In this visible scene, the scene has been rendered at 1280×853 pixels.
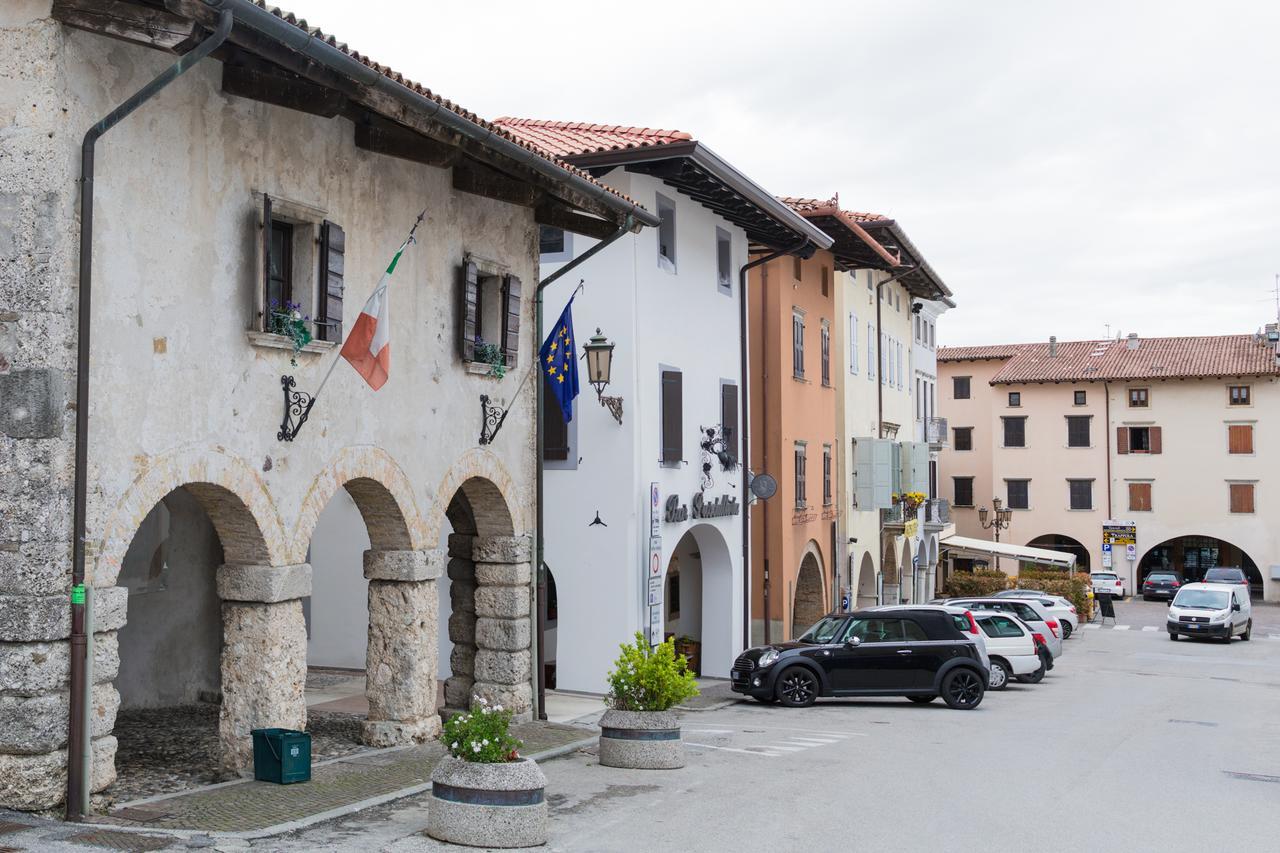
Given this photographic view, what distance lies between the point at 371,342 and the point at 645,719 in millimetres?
4951

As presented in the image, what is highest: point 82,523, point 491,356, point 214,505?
point 491,356

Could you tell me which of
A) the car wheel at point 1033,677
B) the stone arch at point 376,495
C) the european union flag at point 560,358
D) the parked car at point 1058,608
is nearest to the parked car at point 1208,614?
the parked car at point 1058,608

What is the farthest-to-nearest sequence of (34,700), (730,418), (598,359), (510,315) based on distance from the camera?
(730,418) < (598,359) < (510,315) < (34,700)

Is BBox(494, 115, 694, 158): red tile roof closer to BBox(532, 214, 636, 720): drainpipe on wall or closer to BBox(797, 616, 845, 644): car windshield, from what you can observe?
BBox(532, 214, 636, 720): drainpipe on wall

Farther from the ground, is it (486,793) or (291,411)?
(291,411)

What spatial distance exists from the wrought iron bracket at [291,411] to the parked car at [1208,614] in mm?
33280

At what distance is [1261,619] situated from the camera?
48.0 meters

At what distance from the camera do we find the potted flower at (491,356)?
15.6 metres

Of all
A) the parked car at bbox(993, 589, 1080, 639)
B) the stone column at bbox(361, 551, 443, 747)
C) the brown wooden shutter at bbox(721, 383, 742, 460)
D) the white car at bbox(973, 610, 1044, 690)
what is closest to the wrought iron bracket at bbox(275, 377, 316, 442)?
the stone column at bbox(361, 551, 443, 747)

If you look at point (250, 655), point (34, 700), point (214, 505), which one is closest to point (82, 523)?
point (34, 700)

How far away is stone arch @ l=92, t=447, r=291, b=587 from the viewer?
10062mm

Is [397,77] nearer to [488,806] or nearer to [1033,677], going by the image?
[488,806]

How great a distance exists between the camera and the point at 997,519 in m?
53.1

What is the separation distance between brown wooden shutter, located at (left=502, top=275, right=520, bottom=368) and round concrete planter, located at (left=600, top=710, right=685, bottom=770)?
482 centimetres
